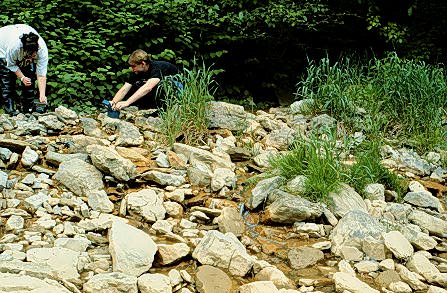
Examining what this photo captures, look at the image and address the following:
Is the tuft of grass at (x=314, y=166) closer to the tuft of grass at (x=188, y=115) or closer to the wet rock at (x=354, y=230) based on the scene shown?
the wet rock at (x=354, y=230)

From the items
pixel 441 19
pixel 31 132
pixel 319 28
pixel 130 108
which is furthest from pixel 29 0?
pixel 441 19

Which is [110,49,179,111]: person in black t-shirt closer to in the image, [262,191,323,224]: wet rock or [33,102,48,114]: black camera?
[33,102,48,114]: black camera

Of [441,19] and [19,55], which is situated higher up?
[441,19]

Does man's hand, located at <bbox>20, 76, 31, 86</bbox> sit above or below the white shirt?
below

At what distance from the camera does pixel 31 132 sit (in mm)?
4461

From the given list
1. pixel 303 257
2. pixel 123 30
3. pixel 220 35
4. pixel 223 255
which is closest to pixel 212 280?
pixel 223 255

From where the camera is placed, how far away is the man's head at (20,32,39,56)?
5.00m

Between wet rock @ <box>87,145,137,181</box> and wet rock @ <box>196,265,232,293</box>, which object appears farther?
wet rock @ <box>87,145,137,181</box>

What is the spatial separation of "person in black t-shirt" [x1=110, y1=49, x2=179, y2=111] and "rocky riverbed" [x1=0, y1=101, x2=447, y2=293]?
85 centimetres

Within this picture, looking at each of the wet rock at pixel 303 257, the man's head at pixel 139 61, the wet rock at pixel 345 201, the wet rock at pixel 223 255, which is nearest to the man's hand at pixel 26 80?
the man's head at pixel 139 61

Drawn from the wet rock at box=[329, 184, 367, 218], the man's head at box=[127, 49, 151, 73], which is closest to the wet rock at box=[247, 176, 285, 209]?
the wet rock at box=[329, 184, 367, 218]

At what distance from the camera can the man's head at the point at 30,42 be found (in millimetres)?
4996

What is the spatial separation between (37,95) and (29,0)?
1.43m

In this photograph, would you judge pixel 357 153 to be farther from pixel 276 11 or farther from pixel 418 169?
pixel 276 11
